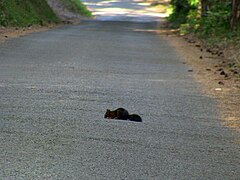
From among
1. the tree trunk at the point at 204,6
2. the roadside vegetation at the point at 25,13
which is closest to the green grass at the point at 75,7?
the roadside vegetation at the point at 25,13

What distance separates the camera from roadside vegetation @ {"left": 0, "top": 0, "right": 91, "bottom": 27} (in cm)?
2420

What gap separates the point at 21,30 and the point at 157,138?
17867 millimetres

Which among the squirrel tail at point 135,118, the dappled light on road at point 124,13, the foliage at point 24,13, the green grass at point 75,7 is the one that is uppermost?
the squirrel tail at point 135,118

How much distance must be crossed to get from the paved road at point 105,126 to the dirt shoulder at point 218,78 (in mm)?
209

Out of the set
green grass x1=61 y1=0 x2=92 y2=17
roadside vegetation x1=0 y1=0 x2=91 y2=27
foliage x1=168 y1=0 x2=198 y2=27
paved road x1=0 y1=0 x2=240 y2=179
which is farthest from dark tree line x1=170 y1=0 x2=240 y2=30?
green grass x1=61 y1=0 x2=92 y2=17

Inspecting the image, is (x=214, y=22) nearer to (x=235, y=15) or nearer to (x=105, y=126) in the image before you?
(x=235, y=15)

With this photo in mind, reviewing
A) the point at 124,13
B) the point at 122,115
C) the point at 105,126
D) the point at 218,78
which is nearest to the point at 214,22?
the point at 218,78

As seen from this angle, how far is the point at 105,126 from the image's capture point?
673 centimetres

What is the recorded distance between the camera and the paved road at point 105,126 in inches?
201

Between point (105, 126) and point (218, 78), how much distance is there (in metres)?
5.53

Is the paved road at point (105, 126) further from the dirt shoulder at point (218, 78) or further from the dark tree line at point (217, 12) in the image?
the dark tree line at point (217, 12)

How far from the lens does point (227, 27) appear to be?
21594 millimetres

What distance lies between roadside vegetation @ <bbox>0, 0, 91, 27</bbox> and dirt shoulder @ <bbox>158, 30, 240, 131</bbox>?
28.9ft

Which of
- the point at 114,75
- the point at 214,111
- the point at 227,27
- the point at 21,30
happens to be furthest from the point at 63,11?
the point at 214,111
